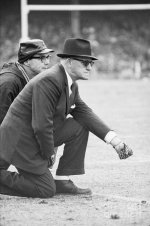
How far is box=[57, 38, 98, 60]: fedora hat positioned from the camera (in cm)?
611

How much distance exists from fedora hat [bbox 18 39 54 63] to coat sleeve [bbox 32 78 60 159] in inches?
48.9

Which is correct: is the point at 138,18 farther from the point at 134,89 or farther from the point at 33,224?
the point at 33,224

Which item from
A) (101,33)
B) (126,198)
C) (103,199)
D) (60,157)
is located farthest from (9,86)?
(101,33)

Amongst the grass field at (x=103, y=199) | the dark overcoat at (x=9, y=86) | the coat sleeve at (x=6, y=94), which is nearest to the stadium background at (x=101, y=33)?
the grass field at (x=103, y=199)

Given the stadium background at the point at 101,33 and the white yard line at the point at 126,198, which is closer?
the white yard line at the point at 126,198

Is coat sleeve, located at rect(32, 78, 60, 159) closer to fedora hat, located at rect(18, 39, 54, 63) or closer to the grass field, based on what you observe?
the grass field

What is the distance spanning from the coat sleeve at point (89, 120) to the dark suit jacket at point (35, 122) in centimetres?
39

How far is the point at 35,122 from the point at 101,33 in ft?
92.0

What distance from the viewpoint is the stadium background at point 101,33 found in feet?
99.5

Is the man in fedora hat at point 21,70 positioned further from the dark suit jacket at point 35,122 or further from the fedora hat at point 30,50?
the dark suit jacket at point 35,122

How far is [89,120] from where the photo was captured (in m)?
6.53

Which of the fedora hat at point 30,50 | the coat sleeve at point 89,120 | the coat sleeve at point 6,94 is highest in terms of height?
the fedora hat at point 30,50

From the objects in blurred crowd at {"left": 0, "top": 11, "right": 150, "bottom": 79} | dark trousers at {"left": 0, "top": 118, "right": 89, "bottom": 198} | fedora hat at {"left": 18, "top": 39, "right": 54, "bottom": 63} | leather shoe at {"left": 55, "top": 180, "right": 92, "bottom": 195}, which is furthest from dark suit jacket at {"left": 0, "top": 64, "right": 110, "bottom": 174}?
blurred crowd at {"left": 0, "top": 11, "right": 150, "bottom": 79}

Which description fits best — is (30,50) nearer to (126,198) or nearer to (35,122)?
(35,122)
